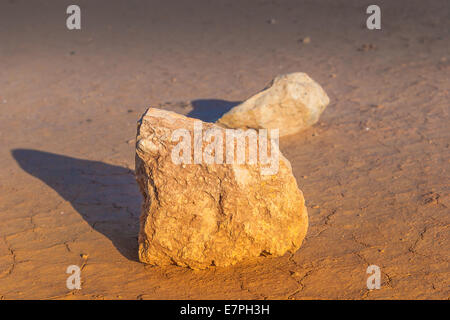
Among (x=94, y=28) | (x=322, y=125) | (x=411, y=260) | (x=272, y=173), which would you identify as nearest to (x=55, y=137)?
(x=322, y=125)

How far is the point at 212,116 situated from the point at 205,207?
3.70 meters

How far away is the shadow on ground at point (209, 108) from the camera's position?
22.8 feet

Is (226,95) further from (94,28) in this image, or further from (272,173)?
(94,28)

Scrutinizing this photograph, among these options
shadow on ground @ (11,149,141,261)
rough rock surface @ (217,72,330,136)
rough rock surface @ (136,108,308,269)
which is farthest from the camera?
rough rock surface @ (217,72,330,136)

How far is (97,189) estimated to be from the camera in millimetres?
5035

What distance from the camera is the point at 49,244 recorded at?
392cm

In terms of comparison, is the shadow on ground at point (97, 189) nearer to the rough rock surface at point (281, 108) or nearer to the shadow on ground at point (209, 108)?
the rough rock surface at point (281, 108)

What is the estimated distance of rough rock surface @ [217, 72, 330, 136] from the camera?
19.5 feet

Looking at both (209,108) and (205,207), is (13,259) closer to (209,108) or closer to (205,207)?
(205,207)

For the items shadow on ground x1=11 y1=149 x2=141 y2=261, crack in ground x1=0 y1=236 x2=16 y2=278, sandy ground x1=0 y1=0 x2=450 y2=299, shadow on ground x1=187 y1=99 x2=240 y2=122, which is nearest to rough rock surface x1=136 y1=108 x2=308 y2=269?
sandy ground x1=0 y1=0 x2=450 y2=299

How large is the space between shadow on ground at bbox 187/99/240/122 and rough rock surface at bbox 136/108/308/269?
3.41 meters

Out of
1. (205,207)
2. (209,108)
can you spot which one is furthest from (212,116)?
(205,207)

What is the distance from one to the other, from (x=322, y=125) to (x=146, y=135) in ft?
11.3

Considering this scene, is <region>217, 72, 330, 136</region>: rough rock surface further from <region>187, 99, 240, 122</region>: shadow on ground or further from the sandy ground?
<region>187, 99, 240, 122</region>: shadow on ground
